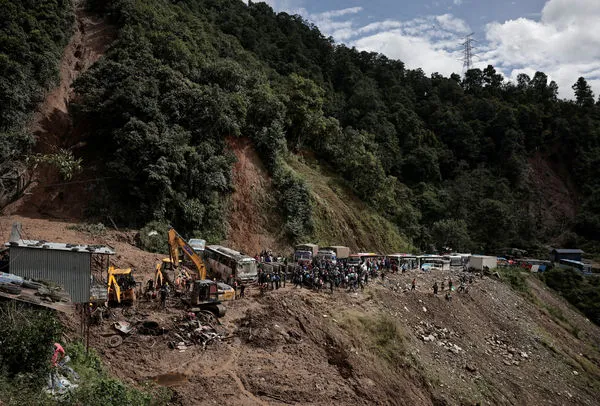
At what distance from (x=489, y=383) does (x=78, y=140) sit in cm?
3103

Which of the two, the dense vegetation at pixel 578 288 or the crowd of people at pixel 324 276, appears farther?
the dense vegetation at pixel 578 288

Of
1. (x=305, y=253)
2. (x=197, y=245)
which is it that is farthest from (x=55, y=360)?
(x=305, y=253)

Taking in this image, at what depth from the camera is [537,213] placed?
6306cm

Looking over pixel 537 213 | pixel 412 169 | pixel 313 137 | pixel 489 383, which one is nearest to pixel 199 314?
pixel 489 383

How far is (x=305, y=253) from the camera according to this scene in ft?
98.0

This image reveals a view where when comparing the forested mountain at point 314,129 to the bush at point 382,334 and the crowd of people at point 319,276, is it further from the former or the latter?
the bush at point 382,334

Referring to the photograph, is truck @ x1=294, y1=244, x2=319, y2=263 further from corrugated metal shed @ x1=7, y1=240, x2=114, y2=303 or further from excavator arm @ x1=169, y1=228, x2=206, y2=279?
corrugated metal shed @ x1=7, y1=240, x2=114, y2=303

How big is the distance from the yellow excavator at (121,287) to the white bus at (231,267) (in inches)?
211

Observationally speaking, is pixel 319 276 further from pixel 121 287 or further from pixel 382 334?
pixel 121 287

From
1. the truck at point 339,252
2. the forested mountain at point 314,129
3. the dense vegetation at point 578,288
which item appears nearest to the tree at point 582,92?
the forested mountain at point 314,129

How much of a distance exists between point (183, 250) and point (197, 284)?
11.9 feet

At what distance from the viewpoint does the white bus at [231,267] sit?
22.8m

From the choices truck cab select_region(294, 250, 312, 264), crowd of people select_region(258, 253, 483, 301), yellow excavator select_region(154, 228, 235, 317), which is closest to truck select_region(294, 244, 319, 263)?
truck cab select_region(294, 250, 312, 264)

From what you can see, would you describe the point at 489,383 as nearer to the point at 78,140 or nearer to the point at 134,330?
the point at 134,330
